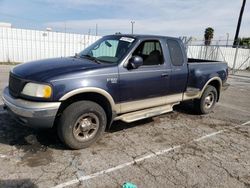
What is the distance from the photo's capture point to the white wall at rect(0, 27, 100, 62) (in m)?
15.7

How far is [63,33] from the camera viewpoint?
674 inches

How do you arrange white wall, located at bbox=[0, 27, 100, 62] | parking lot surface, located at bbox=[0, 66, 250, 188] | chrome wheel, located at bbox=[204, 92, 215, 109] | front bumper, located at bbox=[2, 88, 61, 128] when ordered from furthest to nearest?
white wall, located at bbox=[0, 27, 100, 62] → chrome wheel, located at bbox=[204, 92, 215, 109] → front bumper, located at bbox=[2, 88, 61, 128] → parking lot surface, located at bbox=[0, 66, 250, 188]

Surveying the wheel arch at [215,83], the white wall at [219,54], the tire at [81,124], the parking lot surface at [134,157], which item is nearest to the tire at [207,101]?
the wheel arch at [215,83]

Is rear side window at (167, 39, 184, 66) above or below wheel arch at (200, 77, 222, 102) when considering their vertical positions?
above

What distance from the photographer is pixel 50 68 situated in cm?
404

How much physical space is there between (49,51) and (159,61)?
43.3 ft

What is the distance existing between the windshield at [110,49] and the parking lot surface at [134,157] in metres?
1.49

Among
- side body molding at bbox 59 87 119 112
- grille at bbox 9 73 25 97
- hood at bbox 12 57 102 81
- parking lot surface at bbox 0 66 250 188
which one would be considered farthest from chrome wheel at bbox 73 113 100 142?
grille at bbox 9 73 25 97

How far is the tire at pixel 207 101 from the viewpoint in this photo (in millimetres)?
6543

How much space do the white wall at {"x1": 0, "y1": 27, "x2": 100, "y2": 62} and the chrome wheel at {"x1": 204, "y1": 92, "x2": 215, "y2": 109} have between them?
1270 cm

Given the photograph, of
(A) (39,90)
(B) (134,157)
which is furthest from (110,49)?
(B) (134,157)

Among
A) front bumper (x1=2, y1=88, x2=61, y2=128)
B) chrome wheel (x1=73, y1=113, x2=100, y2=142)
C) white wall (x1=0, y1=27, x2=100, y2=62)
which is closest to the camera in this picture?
front bumper (x1=2, y1=88, x2=61, y2=128)

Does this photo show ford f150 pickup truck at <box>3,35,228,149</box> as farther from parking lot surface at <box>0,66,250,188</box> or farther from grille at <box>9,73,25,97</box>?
parking lot surface at <box>0,66,250,188</box>

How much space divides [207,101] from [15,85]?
485 cm
